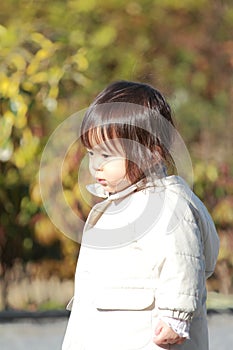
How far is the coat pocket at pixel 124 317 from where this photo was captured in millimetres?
2701

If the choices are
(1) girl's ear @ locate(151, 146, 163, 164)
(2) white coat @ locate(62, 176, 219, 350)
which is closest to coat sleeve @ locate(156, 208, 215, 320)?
(2) white coat @ locate(62, 176, 219, 350)

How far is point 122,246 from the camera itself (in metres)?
2.72

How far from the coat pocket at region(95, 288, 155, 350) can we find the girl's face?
0.89 feet

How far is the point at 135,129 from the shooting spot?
2.75 m

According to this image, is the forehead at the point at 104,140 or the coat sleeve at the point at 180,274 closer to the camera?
the coat sleeve at the point at 180,274

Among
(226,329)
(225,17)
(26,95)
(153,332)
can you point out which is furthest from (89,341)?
(225,17)

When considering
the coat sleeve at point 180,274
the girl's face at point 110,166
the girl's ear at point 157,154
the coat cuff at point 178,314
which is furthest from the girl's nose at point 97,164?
the coat cuff at point 178,314

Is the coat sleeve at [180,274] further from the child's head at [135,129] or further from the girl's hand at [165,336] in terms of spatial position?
the child's head at [135,129]

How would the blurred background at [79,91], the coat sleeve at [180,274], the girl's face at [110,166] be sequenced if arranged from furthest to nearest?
the blurred background at [79,91]
the girl's face at [110,166]
the coat sleeve at [180,274]

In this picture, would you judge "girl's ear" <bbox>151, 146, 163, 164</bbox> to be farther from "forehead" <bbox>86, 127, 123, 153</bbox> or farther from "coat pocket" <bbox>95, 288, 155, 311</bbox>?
"coat pocket" <bbox>95, 288, 155, 311</bbox>

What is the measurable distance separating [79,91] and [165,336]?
3.80 metres

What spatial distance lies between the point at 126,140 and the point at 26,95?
3434mm

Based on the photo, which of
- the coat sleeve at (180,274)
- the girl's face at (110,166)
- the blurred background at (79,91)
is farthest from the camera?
the blurred background at (79,91)

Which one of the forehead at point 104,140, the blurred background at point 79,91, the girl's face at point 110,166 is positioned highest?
the forehead at point 104,140
